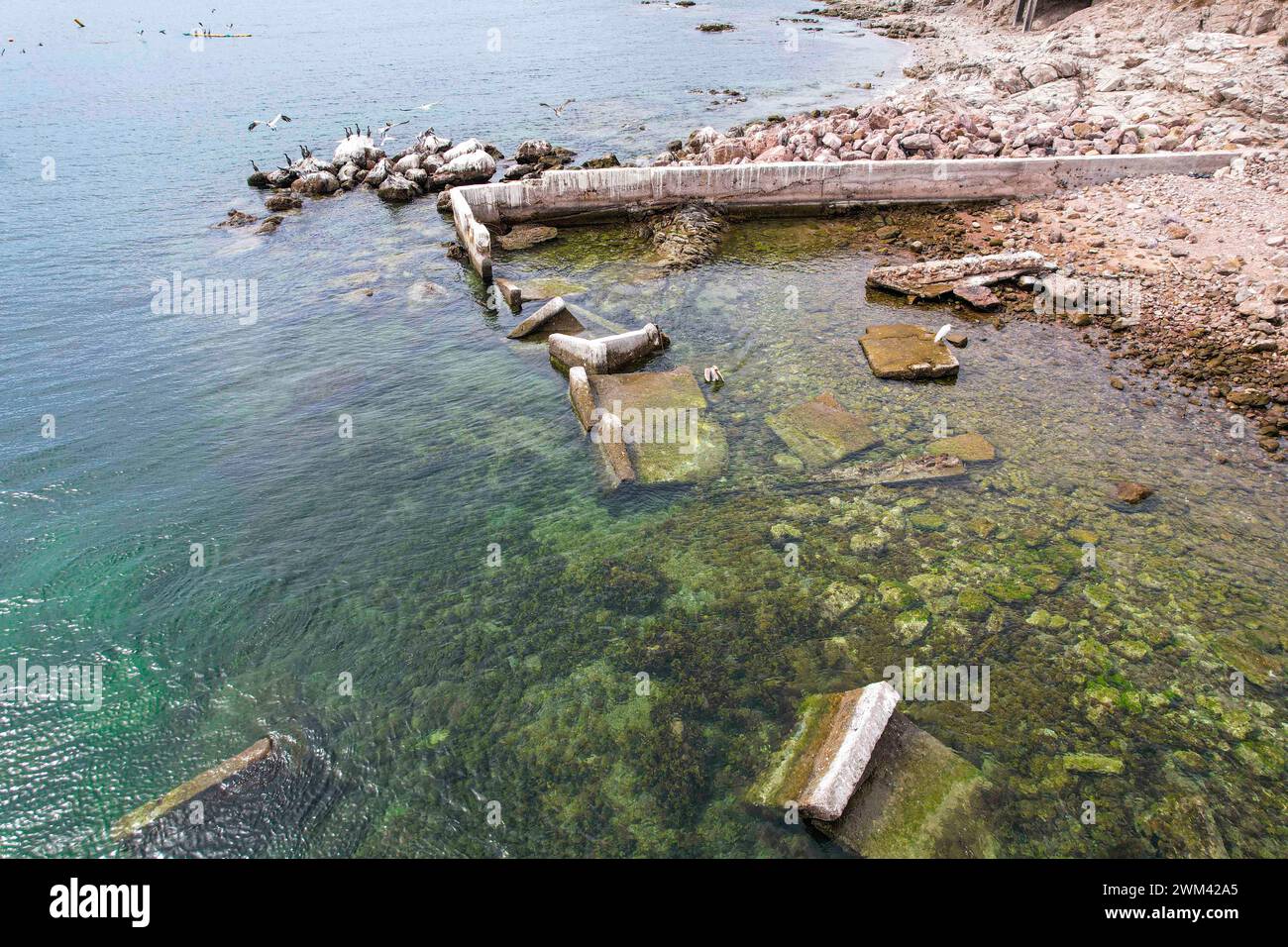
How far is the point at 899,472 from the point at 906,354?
4.14 m

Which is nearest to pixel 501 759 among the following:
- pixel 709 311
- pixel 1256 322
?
pixel 709 311

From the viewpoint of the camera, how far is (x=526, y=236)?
20875 millimetres

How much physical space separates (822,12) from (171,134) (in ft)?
232

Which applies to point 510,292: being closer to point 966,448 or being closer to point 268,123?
point 966,448

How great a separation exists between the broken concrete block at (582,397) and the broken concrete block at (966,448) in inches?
242

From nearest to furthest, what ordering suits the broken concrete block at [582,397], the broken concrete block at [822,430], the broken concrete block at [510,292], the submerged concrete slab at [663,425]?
the submerged concrete slab at [663,425]
the broken concrete block at [822,430]
the broken concrete block at [582,397]
the broken concrete block at [510,292]

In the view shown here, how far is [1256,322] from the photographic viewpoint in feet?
42.9

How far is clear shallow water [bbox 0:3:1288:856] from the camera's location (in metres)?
6.87

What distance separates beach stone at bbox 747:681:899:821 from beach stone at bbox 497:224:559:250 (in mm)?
17488

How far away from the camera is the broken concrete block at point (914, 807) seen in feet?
20.4

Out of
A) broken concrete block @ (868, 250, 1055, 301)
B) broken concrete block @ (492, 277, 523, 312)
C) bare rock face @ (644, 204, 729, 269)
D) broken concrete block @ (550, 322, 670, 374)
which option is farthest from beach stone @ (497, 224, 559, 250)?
broken concrete block @ (868, 250, 1055, 301)

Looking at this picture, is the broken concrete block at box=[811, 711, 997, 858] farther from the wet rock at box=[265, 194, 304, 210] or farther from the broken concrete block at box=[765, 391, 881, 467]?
the wet rock at box=[265, 194, 304, 210]

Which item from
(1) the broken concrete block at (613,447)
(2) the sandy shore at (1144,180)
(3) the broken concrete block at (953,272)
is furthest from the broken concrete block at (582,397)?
(2) the sandy shore at (1144,180)

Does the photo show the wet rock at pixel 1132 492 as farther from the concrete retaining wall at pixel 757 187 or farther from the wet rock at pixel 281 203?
the wet rock at pixel 281 203
